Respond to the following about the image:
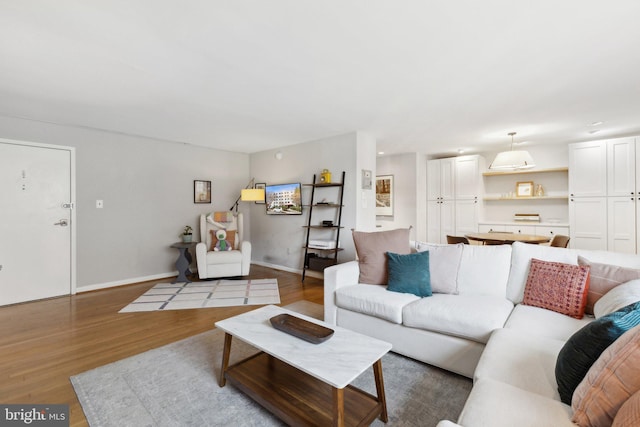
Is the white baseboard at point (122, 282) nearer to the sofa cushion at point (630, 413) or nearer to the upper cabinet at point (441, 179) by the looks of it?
the upper cabinet at point (441, 179)

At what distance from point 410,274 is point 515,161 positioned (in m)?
2.95

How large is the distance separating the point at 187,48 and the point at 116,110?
1876mm

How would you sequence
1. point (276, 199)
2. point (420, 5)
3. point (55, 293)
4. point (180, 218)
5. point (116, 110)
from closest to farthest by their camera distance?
1. point (420, 5)
2. point (116, 110)
3. point (55, 293)
4. point (180, 218)
5. point (276, 199)

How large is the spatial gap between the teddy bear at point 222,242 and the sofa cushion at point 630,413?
4690 mm

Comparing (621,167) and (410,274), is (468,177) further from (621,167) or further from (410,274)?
(410,274)

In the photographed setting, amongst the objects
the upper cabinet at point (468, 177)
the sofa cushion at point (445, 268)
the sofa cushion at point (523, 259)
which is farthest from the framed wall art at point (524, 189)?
the sofa cushion at point (445, 268)

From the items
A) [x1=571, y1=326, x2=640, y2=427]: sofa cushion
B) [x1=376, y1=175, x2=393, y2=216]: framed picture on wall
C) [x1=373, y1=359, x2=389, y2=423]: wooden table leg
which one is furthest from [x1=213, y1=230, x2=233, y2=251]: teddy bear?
[x1=571, y1=326, x2=640, y2=427]: sofa cushion

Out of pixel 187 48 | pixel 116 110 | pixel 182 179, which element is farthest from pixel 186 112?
pixel 182 179

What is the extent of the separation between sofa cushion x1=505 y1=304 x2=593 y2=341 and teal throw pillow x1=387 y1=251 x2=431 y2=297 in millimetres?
625

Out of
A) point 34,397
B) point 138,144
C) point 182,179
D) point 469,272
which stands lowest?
point 34,397

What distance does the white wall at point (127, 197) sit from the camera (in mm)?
4105

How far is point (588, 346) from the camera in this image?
44.0 inches

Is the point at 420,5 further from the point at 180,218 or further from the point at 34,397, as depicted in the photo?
the point at 180,218

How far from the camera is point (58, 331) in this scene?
9.20 ft
